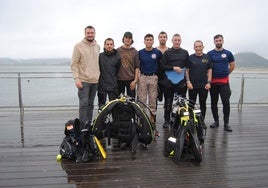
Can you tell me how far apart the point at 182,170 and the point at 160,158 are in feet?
1.49

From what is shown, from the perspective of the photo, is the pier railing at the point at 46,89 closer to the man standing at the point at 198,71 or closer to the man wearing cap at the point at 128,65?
the man wearing cap at the point at 128,65

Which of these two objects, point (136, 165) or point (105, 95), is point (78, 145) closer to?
point (136, 165)

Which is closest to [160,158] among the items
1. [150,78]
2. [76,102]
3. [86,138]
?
[86,138]

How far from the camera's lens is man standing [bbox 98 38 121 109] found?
4.91 m

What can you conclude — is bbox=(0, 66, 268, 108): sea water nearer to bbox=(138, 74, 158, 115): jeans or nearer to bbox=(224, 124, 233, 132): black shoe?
bbox=(138, 74, 158, 115): jeans

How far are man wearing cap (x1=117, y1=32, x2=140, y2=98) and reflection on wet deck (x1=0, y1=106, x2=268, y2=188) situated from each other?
938mm

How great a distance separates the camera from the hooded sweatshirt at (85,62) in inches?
187

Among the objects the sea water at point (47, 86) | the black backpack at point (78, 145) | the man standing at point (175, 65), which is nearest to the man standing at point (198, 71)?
the man standing at point (175, 65)

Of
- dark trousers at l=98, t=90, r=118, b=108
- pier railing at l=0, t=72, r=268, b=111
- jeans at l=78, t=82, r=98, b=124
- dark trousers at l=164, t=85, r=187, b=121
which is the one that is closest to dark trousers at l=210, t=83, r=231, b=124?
dark trousers at l=164, t=85, r=187, b=121

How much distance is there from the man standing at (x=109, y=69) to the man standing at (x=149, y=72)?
419 millimetres

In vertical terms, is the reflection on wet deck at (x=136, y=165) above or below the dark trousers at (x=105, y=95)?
below

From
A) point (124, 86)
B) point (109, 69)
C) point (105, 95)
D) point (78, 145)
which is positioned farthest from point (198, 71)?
point (78, 145)

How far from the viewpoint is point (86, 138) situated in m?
3.84

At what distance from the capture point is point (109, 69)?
16.2 feet
